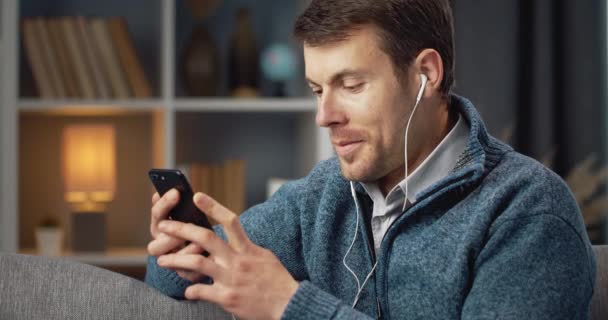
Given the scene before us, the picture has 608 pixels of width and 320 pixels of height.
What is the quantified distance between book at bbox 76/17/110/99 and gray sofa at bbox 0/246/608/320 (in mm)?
1473

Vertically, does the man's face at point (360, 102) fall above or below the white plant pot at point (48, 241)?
above

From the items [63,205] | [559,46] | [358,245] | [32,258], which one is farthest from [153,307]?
[559,46]

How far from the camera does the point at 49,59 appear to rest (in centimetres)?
274

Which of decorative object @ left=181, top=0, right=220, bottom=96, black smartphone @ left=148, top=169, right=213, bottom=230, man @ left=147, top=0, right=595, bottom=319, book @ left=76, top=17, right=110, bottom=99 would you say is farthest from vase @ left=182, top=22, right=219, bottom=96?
black smartphone @ left=148, top=169, right=213, bottom=230

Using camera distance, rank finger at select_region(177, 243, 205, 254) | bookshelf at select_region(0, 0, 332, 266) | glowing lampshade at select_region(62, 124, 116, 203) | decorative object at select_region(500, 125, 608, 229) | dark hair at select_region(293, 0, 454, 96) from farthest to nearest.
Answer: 1. decorative object at select_region(500, 125, 608, 229)
2. glowing lampshade at select_region(62, 124, 116, 203)
3. bookshelf at select_region(0, 0, 332, 266)
4. dark hair at select_region(293, 0, 454, 96)
5. finger at select_region(177, 243, 205, 254)

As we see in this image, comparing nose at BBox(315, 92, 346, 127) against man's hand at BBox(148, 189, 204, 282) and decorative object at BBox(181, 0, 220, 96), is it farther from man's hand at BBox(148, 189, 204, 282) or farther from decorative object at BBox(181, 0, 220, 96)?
decorative object at BBox(181, 0, 220, 96)

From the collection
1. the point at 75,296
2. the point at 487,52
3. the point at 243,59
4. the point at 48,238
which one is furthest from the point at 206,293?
the point at 487,52

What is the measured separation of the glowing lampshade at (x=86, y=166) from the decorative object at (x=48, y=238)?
0.37ft

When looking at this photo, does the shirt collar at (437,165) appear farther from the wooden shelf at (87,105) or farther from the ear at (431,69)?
the wooden shelf at (87,105)

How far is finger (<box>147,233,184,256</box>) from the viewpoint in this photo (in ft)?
4.00

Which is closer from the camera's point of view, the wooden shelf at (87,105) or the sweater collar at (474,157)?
the sweater collar at (474,157)

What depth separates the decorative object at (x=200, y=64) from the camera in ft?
9.38

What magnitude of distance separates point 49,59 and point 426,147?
1.76 m

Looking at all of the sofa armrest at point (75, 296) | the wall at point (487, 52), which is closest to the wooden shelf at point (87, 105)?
the wall at point (487, 52)
